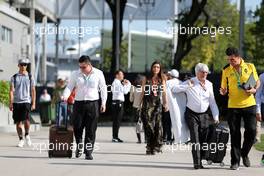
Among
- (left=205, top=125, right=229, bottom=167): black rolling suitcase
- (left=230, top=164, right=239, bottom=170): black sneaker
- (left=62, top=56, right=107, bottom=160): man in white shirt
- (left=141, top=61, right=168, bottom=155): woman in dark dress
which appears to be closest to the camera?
(left=230, top=164, right=239, bottom=170): black sneaker

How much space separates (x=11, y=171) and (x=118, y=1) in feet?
A: 82.3

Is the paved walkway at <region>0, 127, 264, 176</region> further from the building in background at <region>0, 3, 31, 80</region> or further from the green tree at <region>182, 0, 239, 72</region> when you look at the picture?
the green tree at <region>182, 0, 239, 72</region>

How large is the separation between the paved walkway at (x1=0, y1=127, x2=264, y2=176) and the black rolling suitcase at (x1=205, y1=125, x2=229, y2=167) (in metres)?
0.17

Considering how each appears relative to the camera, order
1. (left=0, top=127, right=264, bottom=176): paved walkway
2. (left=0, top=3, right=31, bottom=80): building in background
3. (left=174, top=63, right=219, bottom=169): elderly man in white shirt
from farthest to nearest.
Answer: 1. (left=0, top=3, right=31, bottom=80): building in background
2. (left=174, top=63, right=219, bottom=169): elderly man in white shirt
3. (left=0, top=127, right=264, bottom=176): paved walkway

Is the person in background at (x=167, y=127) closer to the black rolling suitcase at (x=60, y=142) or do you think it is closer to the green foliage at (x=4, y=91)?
the black rolling suitcase at (x=60, y=142)

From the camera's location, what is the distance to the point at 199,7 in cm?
3694

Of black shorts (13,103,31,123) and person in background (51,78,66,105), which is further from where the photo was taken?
person in background (51,78,66,105)

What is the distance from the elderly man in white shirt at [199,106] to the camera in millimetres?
12547

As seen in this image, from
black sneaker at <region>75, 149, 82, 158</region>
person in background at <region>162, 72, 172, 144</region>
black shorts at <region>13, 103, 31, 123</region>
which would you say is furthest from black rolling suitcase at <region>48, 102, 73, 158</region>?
person in background at <region>162, 72, 172, 144</region>

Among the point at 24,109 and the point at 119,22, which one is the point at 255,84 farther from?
the point at 119,22

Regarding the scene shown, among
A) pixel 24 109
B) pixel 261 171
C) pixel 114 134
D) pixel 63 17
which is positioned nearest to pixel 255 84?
pixel 261 171

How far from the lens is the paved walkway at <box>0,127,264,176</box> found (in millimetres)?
11648

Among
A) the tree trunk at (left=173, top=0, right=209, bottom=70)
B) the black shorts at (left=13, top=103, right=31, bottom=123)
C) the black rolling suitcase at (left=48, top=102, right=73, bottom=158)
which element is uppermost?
the tree trunk at (left=173, top=0, right=209, bottom=70)

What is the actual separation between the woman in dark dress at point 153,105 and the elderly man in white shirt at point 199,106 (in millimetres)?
2609
